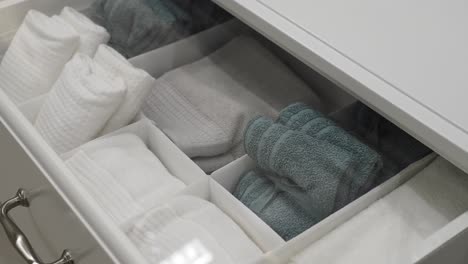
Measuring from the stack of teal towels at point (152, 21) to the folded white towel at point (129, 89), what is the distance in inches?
4.8

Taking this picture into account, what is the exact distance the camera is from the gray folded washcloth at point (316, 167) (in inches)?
27.1

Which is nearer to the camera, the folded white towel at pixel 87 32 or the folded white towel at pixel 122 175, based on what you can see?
the folded white towel at pixel 122 175

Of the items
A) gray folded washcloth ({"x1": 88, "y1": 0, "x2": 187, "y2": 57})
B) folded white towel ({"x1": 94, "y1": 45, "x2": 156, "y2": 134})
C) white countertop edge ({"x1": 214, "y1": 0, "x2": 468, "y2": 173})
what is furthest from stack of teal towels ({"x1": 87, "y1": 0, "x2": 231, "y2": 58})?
white countertop edge ({"x1": 214, "y1": 0, "x2": 468, "y2": 173})

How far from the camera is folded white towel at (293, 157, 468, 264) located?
24.3 inches

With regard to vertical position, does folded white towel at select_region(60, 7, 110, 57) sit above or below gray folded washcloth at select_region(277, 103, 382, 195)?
above

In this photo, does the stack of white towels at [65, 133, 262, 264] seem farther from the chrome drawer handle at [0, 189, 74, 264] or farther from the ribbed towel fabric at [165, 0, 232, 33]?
the ribbed towel fabric at [165, 0, 232, 33]

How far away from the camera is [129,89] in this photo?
80 cm

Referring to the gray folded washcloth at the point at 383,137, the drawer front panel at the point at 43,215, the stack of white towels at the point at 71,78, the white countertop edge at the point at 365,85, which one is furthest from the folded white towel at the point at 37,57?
the gray folded washcloth at the point at 383,137

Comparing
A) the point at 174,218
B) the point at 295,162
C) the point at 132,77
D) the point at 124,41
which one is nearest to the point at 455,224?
the point at 295,162

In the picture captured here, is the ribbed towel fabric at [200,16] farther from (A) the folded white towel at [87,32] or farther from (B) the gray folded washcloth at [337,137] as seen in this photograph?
(B) the gray folded washcloth at [337,137]

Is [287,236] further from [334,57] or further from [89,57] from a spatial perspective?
[89,57]

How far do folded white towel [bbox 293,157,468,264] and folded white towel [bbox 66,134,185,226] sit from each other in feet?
0.67

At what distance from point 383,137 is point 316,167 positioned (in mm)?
107

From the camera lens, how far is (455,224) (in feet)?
1.93
